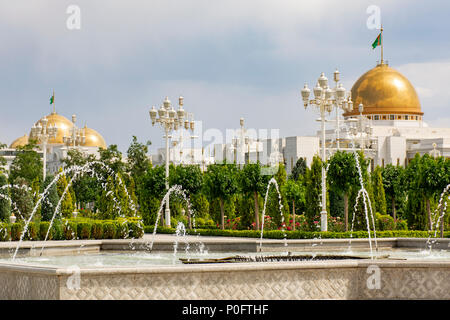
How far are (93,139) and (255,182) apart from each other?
195ft

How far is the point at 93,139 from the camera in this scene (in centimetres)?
8250

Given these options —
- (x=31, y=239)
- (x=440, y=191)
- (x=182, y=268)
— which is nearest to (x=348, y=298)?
(x=182, y=268)

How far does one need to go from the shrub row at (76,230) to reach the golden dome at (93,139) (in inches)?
2422

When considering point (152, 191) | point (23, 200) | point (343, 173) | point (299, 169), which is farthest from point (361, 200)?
point (299, 169)

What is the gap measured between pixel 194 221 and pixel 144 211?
2.21 meters

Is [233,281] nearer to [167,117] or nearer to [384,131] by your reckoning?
[167,117]

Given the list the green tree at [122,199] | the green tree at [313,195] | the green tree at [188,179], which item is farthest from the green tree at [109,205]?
the green tree at [313,195]

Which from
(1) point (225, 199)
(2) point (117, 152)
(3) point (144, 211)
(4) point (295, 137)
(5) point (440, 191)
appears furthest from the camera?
(4) point (295, 137)

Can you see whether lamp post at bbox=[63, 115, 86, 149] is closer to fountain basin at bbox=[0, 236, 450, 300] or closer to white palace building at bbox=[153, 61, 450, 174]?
white palace building at bbox=[153, 61, 450, 174]

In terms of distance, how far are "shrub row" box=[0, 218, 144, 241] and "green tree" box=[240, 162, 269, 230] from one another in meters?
5.54

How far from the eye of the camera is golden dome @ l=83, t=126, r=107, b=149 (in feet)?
268

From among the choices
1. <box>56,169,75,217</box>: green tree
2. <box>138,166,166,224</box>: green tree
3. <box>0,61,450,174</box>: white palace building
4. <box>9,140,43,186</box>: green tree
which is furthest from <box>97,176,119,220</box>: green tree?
<box>0,61,450,174</box>: white palace building

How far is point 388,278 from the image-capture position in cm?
997
